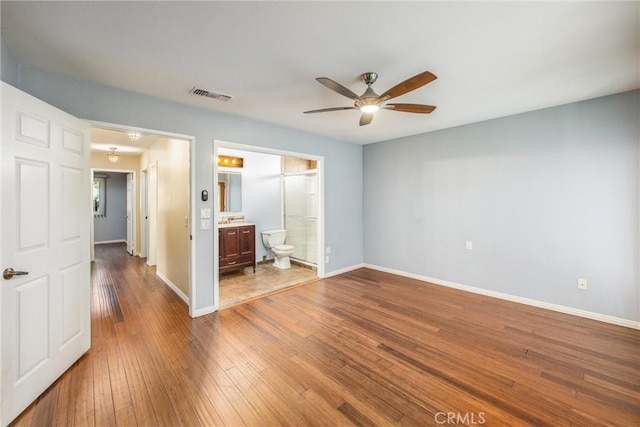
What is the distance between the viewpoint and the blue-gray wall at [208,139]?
92.7 inches

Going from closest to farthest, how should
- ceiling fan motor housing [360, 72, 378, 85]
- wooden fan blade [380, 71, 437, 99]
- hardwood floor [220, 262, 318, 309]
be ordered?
wooden fan blade [380, 71, 437, 99], ceiling fan motor housing [360, 72, 378, 85], hardwood floor [220, 262, 318, 309]

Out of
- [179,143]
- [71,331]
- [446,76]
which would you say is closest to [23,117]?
[71,331]

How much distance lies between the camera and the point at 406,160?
4617mm

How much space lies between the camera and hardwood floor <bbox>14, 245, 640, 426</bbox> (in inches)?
65.7

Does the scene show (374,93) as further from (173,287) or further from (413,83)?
(173,287)

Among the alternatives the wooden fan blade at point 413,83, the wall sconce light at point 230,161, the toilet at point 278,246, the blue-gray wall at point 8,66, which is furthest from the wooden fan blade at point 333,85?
the wall sconce light at point 230,161

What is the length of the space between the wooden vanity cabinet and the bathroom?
0.59ft

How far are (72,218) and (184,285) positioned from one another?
171cm

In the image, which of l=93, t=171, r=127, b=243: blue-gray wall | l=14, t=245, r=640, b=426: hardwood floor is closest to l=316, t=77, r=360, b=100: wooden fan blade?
l=14, t=245, r=640, b=426: hardwood floor

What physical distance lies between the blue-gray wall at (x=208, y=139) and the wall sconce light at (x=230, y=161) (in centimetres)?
183

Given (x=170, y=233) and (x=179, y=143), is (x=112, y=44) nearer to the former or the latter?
(x=179, y=143)

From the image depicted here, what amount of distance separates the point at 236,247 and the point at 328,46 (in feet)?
12.1

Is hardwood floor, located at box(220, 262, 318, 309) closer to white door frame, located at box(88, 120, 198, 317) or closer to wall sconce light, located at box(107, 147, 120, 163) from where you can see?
white door frame, located at box(88, 120, 198, 317)

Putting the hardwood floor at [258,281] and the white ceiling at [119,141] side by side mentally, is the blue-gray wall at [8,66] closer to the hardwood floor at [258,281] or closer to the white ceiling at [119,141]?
the white ceiling at [119,141]
